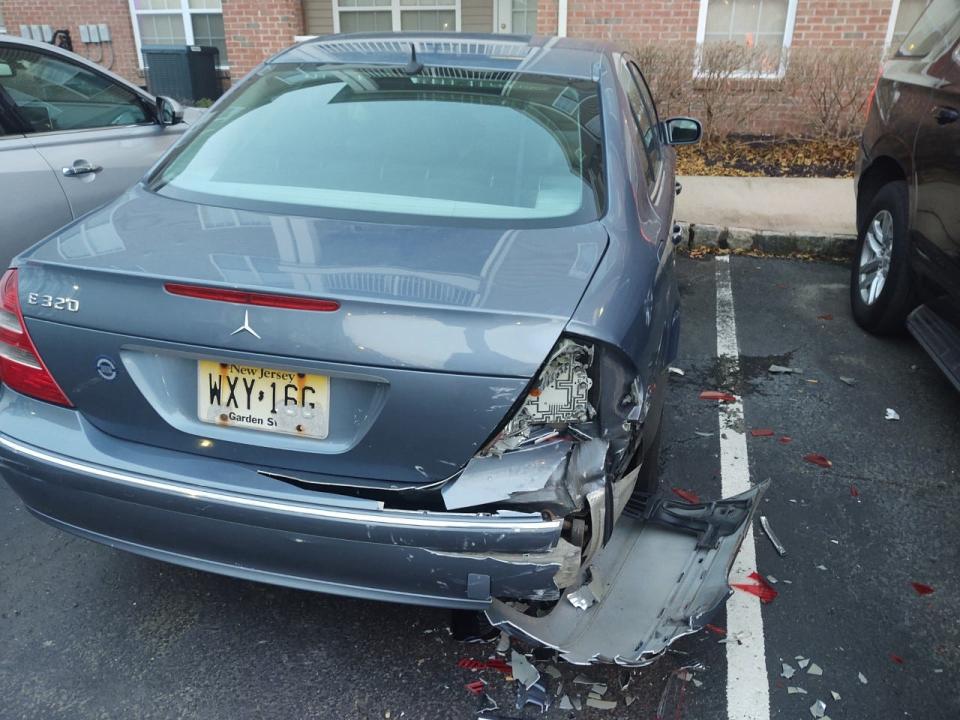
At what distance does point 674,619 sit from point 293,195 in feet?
5.67

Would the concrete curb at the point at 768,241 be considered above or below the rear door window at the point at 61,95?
below

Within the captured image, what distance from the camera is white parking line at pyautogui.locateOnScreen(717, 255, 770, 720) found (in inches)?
93.7

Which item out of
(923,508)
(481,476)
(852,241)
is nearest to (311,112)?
(481,476)

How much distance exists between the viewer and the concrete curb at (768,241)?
20.6 feet

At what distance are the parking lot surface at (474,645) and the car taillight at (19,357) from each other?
859 mm

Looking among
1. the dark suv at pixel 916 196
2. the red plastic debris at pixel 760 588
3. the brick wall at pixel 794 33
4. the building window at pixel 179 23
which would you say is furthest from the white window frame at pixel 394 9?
the red plastic debris at pixel 760 588

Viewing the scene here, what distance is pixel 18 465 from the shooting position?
2.30m

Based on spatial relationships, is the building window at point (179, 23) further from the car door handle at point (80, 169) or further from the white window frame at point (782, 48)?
the car door handle at point (80, 169)

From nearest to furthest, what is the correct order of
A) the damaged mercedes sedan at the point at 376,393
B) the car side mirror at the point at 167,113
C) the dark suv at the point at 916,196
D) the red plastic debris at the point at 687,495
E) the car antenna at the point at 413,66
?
1. the damaged mercedes sedan at the point at 376,393
2. the car antenna at the point at 413,66
3. the red plastic debris at the point at 687,495
4. the dark suv at the point at 916,196
5. the car side mirror at the point at 167,113

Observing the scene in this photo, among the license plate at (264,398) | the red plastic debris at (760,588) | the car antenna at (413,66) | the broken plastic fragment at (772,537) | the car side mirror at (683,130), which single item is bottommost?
the broken plastic fragment at (772,537)

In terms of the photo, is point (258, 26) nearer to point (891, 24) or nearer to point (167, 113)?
point (167, 113)

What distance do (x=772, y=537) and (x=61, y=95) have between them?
14.2 ft

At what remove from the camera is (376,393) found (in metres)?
2.02

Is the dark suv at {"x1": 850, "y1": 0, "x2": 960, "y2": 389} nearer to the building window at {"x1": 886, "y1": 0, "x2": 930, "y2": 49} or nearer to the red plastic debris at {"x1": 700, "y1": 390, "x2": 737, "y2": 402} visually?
the red plastic debris at {"x1": 700, "y1": 390, "x2": 737, "y2": 402}
